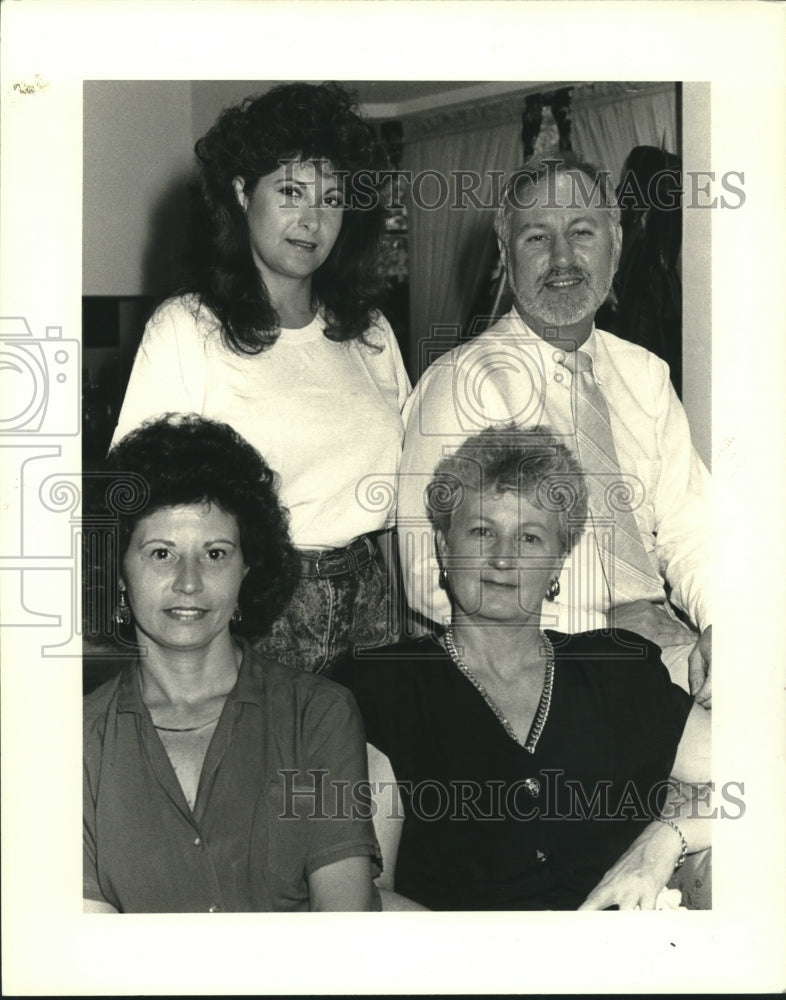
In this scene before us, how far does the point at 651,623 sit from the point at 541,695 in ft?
0.78

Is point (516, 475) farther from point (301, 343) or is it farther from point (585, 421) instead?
point (301, 343)

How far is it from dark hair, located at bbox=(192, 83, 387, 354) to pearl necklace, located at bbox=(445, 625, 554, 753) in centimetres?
62

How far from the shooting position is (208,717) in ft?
6.57

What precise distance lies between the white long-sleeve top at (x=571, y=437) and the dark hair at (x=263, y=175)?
0.24 metres

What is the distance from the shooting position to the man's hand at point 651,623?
2086mm

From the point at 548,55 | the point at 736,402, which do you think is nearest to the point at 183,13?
the point at 548,55

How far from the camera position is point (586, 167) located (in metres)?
2.06

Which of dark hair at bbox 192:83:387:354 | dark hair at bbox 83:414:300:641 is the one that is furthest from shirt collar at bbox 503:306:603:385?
dark hair at bbox 83:414:300:641

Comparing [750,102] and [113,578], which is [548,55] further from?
[113,578]

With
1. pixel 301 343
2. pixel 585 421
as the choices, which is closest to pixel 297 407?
pixel 301 343

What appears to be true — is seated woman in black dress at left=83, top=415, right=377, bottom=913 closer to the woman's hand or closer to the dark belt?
the dark belt

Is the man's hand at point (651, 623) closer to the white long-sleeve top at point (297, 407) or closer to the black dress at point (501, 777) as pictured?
the black dress at point (501, 777)

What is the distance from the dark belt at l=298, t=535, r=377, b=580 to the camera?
2.04 meters

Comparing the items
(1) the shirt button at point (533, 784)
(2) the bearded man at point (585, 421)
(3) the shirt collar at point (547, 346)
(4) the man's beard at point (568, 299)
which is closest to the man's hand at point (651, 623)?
(2) the bearded man at point (585, 421)
